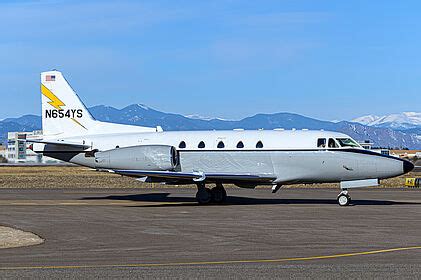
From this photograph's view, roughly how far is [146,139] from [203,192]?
12.5 feet

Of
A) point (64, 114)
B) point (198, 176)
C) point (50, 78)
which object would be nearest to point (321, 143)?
point (198, 176)

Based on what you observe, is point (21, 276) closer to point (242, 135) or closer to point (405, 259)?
point (405, 259)

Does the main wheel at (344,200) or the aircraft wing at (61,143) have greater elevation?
the aircraft wing at (61,143)

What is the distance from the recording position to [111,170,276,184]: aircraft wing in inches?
1266

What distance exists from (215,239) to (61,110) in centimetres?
1938

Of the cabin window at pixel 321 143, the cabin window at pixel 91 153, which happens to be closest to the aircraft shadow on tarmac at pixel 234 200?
the cabin window at pixel 91 153

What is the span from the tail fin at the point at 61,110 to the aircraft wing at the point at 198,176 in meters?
5.32

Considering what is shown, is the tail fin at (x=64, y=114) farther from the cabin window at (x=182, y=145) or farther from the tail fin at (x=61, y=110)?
the cabin window at (x=182, y=145)

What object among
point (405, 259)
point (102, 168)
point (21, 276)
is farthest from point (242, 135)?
point (21, 276)

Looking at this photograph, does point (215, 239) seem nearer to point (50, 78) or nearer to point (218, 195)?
point (218, 195)

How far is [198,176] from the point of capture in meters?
32.5

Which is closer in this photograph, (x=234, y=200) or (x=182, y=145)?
(x=182, y=145)

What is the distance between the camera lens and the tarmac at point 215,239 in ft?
48.1

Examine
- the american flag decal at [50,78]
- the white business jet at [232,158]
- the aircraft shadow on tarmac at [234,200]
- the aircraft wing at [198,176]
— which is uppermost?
the american flag decal at [50,78]
